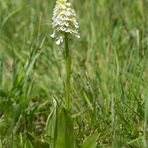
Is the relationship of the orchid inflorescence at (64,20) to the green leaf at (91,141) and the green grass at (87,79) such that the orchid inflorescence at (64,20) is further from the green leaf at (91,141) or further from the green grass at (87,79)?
the green leaf at (91,141)

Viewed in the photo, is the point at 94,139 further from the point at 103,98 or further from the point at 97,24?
the point at 97,24

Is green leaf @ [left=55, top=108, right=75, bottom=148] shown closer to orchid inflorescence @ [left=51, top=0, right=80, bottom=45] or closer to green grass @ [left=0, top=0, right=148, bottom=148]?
green grass @ [left=0, top=0, right=148, bottom=148]

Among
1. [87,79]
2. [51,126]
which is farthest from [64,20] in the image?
[87,79]

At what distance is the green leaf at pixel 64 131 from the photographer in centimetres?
155

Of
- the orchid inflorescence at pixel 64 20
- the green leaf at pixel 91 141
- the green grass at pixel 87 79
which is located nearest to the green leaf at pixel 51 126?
the green grass at pixel 87 79

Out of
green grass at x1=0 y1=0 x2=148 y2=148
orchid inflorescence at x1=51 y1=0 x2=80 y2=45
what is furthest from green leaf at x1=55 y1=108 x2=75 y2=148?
orchid inflorescence at x1=51 y1=0 x2=80 y2=45

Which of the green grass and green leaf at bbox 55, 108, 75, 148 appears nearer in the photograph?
green leaf at bbox 55, 108, 75, 148

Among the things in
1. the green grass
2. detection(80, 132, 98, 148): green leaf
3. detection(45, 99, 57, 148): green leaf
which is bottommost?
detection(80, 132, 98, 148): green leaf

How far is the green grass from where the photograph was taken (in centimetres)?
181

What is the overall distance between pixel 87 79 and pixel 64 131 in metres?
0.53

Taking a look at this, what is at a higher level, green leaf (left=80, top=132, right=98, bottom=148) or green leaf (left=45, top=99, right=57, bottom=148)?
green leaf (left=45, top=99, right=57, bottom=148)

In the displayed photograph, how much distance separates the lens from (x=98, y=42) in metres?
2.76

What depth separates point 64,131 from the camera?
5.17 ft

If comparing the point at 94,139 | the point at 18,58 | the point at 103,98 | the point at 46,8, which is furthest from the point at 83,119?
the point at 46,8
